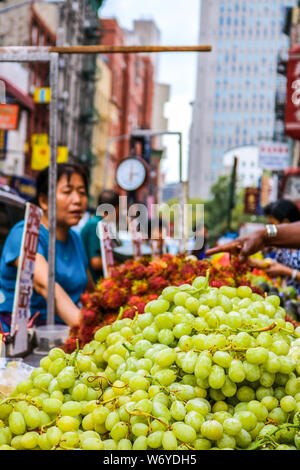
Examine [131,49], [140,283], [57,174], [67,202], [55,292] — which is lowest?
[55,292]

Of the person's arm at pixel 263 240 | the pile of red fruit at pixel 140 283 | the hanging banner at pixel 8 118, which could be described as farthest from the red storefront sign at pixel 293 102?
the pile of red fruit at pixel 140 283

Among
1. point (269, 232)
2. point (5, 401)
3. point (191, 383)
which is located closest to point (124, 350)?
point (191, 383)

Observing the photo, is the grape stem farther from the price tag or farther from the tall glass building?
the tall glass building

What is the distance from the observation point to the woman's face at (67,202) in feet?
12.4

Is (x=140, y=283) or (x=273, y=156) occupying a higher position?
(x=273, y=156)

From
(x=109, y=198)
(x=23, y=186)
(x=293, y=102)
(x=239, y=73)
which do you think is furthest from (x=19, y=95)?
(x=239, y=73)

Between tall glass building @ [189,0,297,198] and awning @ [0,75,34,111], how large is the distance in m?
117

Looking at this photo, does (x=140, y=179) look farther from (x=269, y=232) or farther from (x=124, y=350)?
(x=124, y=350)

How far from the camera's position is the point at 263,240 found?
2.81m

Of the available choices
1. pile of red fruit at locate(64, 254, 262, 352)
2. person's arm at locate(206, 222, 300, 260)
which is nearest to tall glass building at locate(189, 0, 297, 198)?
person's arm at locate(206, 222, 300, 260)

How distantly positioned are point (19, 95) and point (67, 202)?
2291cm

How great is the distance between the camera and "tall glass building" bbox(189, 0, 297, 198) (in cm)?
14050

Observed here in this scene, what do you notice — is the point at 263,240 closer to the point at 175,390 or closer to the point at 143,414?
the point at 175,390

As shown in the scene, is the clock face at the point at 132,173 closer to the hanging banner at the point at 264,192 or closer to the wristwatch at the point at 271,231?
the wristwatch at the point at 271,231
